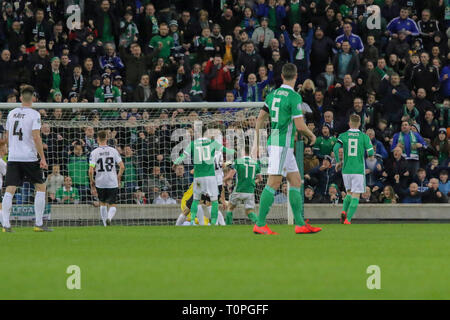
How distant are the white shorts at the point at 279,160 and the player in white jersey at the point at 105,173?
Answer: 633 cm

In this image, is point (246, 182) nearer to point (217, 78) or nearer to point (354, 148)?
point (354, 148)

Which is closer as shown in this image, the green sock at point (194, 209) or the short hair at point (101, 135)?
the green sock at point (194, 209)

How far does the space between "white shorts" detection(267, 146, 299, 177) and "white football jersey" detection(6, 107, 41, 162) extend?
375 centimetres

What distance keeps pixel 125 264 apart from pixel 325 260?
6.39 ft

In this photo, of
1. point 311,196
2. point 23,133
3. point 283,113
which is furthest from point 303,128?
point 311,196

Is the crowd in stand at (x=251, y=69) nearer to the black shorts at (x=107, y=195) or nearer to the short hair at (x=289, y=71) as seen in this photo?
the black shorts at (x=107, y=195)

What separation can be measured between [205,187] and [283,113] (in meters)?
5.28

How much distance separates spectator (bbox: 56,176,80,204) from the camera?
749 inches

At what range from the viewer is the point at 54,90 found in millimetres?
22078

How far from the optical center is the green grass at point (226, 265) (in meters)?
6.64

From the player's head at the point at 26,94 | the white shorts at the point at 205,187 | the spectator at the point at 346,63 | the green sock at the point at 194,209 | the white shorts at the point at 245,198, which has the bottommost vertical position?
the green sock at the point at 194,209

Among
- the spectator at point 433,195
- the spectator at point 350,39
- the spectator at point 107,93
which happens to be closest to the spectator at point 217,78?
the spectator at point 107,93

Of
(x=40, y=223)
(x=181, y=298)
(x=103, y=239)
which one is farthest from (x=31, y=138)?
(x=181, y=298)
